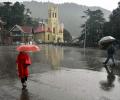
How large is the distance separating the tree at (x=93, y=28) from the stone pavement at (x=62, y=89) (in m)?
53.5

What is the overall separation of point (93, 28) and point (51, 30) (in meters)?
37.8

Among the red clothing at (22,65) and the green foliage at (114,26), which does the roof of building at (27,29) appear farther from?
the red clothing at (22,65)

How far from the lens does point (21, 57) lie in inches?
427

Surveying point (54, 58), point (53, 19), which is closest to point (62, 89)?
point (54, 58)

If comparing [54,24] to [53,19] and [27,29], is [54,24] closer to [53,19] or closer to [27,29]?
[53,19]

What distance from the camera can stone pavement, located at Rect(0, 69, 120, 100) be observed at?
9.26m

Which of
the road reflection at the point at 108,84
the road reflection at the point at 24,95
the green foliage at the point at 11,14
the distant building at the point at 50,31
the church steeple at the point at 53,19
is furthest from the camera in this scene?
the church steeple at the point at 53,19

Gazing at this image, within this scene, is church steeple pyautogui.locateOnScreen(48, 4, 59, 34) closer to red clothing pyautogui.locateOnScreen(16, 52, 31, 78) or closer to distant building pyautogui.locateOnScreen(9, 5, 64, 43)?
distant building pyautogui.locateOnScreen(9, 5, 64, 43)

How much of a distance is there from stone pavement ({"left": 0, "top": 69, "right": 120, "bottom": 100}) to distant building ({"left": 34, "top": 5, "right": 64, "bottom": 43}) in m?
95.0

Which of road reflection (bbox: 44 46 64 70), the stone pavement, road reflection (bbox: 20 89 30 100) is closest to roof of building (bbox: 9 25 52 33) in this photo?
road reflection (bbox: 44 46 64 70)

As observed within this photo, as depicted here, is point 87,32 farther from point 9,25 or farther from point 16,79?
point 16,79

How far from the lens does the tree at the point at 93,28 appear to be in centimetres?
6944

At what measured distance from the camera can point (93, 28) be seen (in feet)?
242

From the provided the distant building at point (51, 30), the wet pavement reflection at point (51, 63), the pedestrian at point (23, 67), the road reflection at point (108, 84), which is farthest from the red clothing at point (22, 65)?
the distant building at point (51, 30)
